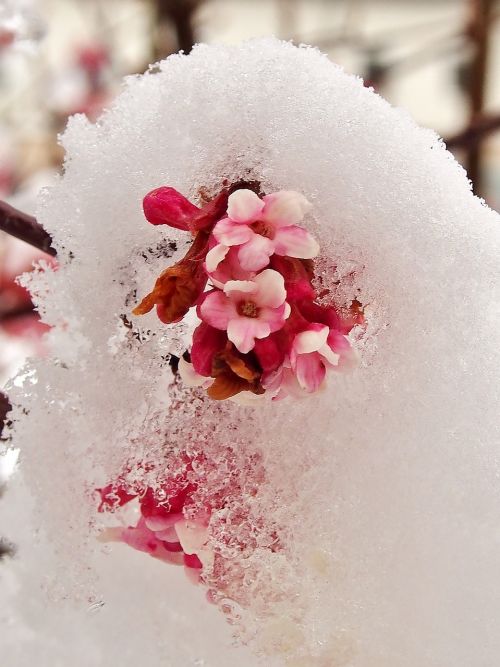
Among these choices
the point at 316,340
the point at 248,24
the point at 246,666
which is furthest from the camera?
the point at 248,24

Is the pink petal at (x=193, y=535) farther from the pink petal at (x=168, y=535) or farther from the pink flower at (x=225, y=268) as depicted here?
the pink flower at (x=225, y=268)

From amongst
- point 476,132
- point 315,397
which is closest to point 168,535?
point 315,397

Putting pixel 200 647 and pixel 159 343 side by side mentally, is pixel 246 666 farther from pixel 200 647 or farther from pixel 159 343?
pixel 159 343

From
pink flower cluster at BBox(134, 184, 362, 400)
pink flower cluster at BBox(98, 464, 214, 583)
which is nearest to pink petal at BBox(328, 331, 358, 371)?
pink flower cluster at BBox(134, 184, 362, 400)

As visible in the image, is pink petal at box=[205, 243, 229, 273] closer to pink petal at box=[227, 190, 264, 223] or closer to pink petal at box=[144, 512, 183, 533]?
pink petal at box=[227, 190, 264, 223]

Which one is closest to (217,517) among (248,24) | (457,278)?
(457,278)

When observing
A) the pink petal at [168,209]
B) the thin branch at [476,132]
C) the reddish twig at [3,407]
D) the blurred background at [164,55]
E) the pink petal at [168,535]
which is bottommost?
the blurred background at [164,55]

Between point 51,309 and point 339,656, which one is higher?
point 51,309

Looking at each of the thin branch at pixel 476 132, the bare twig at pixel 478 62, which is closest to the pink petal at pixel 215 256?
the thin branch at pixel 476 132
